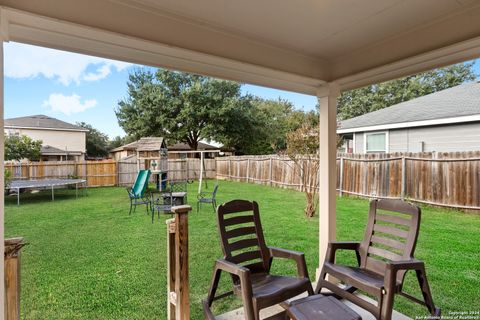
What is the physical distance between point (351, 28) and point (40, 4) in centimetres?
206

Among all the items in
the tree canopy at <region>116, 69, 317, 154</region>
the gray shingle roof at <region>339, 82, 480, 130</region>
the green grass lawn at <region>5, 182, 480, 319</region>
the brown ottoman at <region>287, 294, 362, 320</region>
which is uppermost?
the tree canopy at <region>116, 69, 317, 154</region>

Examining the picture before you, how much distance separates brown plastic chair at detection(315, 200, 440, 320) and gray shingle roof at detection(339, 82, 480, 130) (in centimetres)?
589

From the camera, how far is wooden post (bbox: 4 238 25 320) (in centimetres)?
156

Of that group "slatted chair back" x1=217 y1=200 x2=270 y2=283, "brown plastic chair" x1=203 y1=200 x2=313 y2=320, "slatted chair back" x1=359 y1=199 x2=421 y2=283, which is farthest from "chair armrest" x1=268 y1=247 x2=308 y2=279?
"slatted chair back" x1=359 y1=199 x2=421 y2=283

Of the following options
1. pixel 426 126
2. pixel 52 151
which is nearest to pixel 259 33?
pixel 426 126

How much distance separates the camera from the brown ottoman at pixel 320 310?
1.58 meters

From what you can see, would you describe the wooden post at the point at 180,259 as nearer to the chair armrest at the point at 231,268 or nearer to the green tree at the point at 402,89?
the chair armrest at the point at 231,268

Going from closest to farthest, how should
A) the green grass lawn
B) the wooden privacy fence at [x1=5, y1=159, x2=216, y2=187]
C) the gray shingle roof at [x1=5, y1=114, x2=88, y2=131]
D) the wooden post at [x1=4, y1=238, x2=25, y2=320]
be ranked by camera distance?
1. the wooden post at [x1=4, y1=238, x2=25, y2=320]
2. the green grass lawn
3. the wooden privacy fence at [x1=5, y1=159, x2=216, y2=187]
4. the gray shingle roof at [x1=5, y1=114, x2=88, y2=131]

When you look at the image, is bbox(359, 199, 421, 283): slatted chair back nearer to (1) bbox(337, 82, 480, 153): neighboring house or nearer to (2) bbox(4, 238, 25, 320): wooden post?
(2) bbox(4, 238, 25, 320): wooden post

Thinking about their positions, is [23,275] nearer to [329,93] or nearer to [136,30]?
[136,30]

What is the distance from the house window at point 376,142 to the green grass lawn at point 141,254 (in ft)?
8.72

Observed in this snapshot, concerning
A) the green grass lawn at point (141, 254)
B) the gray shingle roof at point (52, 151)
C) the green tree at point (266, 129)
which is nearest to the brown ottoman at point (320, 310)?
the green grass lawn at point (141, 254)

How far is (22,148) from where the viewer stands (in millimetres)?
9086

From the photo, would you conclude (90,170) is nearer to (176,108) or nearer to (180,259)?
(176,108)
